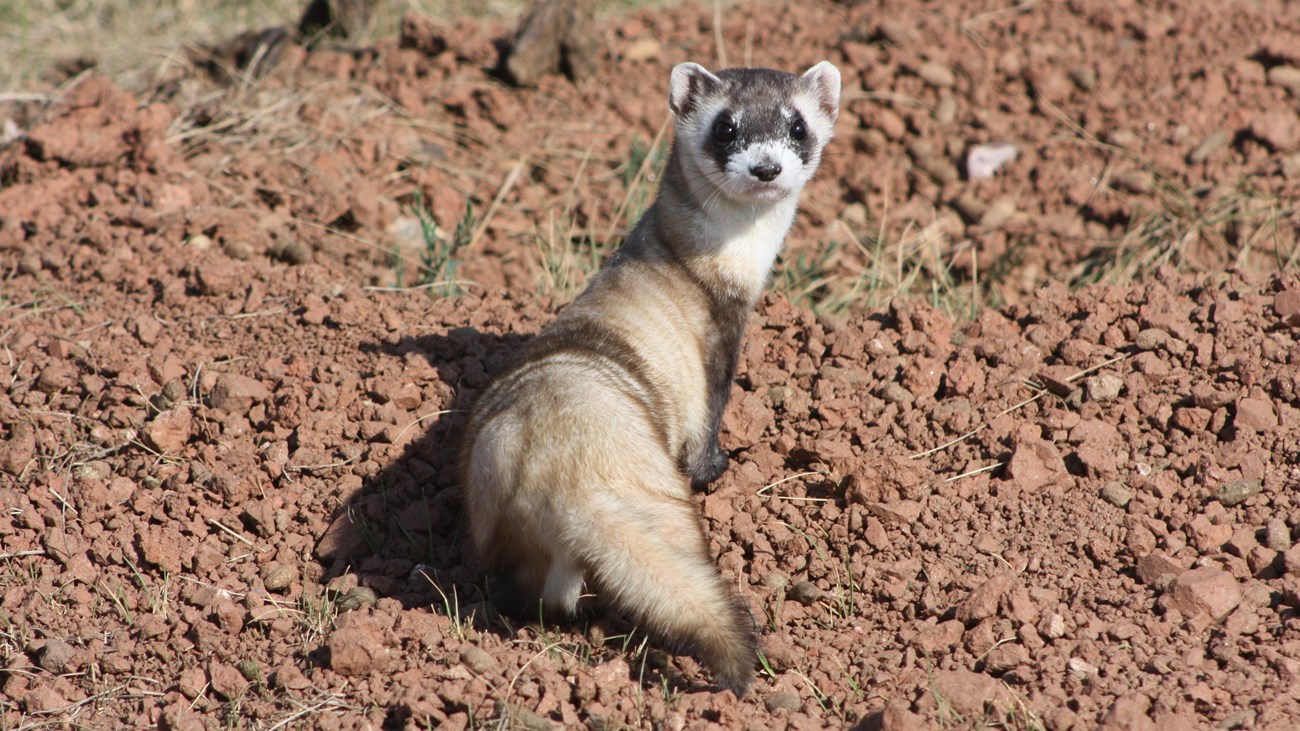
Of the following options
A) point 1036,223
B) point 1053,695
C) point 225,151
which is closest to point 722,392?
point 1053,695

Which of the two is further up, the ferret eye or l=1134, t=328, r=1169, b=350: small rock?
the ferret eye

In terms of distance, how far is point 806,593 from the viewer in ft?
13.3

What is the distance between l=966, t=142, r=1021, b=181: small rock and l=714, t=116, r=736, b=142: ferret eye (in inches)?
125

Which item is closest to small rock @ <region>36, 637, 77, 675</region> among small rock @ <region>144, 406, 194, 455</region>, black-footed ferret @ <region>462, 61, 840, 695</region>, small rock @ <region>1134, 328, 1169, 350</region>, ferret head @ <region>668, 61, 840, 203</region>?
small rock @ <region>144, 406, 194, 455</region>

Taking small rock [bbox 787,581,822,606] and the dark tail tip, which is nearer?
the dark tail tip

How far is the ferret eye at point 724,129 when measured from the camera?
4609mm

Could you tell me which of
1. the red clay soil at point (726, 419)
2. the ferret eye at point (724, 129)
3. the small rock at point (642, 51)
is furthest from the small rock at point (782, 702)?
the small rock at point (642, 51)

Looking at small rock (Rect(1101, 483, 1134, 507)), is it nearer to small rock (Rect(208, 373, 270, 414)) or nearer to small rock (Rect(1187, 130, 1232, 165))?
small rock (Rect(208, 373, 270, 414))

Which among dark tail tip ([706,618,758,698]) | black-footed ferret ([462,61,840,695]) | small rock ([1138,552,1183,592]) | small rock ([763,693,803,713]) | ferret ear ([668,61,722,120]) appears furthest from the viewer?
ferret ear ([668,61,722,120])

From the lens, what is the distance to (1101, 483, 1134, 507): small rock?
4246 millimetres

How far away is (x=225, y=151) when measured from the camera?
679 centimetres

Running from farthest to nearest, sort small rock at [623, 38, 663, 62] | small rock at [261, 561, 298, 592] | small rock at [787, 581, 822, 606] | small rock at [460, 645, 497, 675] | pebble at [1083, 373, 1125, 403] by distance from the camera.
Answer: small rock at [623, 38, 663, 62] → pebble at [1083, 373, 1125, 403] → small rock at [261, 561, 298, 592] → small rock at [787, 581, 822, 606] → small rock at [460, 645, 497, 675]

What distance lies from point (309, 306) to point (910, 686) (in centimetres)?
333

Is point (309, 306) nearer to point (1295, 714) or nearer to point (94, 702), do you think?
point (94, 702)
